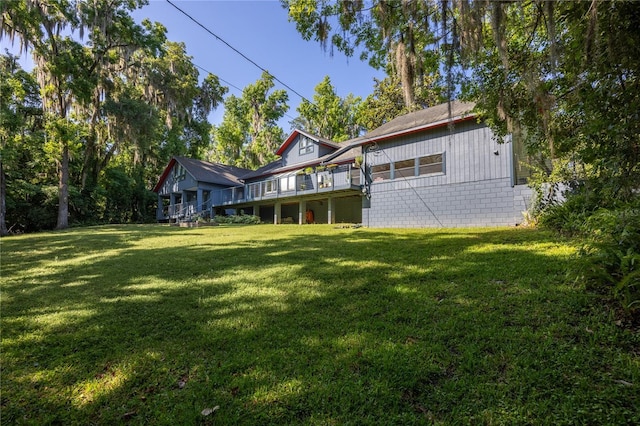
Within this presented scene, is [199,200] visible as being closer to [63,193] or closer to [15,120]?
[63,193]

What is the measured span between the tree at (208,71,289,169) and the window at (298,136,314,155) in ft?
36.8

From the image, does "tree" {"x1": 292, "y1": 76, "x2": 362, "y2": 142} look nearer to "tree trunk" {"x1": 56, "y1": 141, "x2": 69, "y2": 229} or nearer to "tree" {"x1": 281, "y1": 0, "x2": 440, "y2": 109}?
"tree trunk" {"x1": 56, "y1": 141, "x2": 69, "y2": 229}

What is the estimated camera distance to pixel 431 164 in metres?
11.4

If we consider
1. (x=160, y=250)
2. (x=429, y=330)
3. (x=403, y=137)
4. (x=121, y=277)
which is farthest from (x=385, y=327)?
(x=403, y=137)

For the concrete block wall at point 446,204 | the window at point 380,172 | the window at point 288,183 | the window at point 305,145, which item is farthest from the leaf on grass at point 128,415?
the window at point 305,145

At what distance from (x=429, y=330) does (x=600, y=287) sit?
1834mm

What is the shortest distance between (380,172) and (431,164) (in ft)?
7.33

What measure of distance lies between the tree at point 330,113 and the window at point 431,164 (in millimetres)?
18825

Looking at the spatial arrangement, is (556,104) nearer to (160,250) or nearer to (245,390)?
(245,390)

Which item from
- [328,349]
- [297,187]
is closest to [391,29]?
[328,349]

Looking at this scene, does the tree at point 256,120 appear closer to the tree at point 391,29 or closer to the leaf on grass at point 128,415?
the tree at point 391,29

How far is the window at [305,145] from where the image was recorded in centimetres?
1869

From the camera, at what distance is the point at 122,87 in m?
18.1

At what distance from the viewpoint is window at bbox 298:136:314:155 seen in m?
18.7
